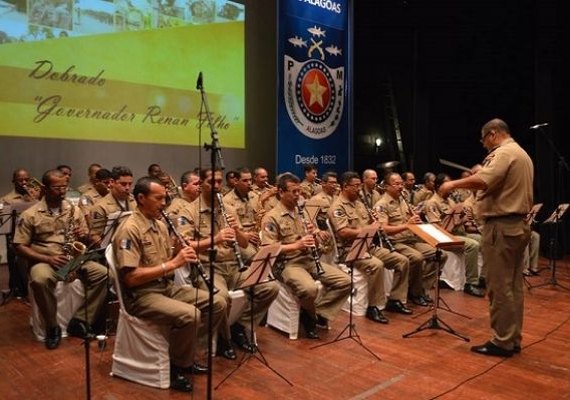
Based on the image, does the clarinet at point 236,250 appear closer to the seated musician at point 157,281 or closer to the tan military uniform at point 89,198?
the seated musician at point 157,281

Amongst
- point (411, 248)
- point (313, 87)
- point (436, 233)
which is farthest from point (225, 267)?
point (313, 87)

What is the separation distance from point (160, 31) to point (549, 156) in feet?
22.9

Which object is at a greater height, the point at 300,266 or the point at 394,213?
the point at 394,213

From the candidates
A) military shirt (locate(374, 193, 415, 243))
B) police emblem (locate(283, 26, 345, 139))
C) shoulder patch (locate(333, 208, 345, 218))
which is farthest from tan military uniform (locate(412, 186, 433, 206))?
shoulder patch (locate(333, 208, 345, 218))

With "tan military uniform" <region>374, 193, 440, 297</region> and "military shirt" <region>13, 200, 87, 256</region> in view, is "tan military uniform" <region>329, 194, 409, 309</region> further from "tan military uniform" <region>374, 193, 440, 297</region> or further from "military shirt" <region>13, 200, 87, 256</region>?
"military shirt" <region>13, 200, 87, 256</region>

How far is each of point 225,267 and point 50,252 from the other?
148 cm

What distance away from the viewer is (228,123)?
8938 millimetres

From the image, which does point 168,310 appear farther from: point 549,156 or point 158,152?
point 549,156

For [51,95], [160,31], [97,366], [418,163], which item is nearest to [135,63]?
[160,31]

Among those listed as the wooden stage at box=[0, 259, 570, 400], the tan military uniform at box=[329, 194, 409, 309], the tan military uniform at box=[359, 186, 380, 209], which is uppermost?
the tan military uniform at box=[359, 186, 380, 209]

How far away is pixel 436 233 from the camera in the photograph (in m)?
4.63

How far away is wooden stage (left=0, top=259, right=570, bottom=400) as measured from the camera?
3.52 meters

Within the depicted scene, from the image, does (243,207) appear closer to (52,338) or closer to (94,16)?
(52,338)

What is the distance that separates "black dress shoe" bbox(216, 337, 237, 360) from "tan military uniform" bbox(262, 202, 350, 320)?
2.56 ft
